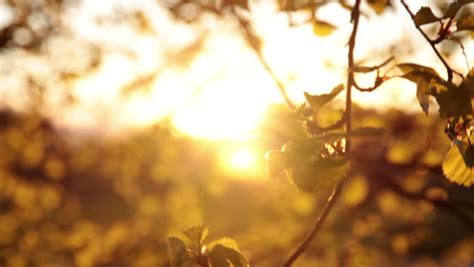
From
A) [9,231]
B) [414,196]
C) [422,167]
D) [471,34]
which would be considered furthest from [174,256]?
[9,231]

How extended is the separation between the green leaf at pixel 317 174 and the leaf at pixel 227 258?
0.23m

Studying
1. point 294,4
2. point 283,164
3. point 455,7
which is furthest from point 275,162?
point 294,4

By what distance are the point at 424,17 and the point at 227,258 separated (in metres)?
0.59

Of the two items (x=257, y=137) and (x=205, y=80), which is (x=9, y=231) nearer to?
(x=205, y=80)

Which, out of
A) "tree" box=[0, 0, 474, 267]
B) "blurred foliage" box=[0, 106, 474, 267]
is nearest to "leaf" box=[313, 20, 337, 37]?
"tree" box=[0, 0, 474, 267]

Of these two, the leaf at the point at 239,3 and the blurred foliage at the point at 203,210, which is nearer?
the leaf at the point at 239,3

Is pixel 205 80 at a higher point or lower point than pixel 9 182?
higher

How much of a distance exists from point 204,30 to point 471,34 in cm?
402

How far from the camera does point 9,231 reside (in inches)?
215

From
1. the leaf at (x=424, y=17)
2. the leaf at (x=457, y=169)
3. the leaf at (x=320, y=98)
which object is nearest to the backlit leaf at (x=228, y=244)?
the leaf at (x=320, y=98)

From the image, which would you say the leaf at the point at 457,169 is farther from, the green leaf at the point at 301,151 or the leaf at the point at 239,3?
the leaf at the point at 239,3

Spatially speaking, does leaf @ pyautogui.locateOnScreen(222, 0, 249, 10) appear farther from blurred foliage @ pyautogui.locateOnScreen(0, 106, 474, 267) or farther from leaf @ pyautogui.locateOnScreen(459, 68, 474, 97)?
blurred foliage @ pyautogui.locateOnScreen(0, 106, 474, 267)

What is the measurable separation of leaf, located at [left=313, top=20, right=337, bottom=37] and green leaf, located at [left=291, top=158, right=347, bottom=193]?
679 mm

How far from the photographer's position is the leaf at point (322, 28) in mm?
1675
